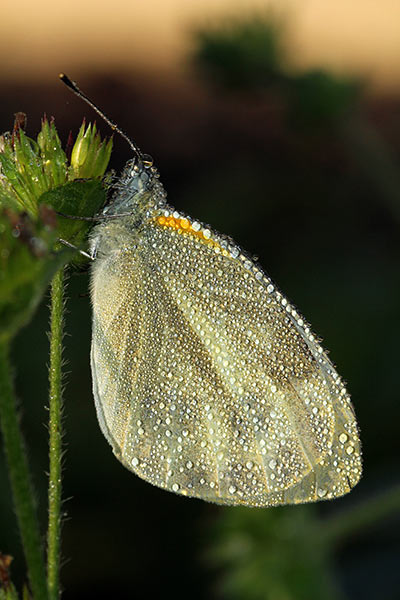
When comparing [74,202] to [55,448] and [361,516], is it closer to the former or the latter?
[55,448]

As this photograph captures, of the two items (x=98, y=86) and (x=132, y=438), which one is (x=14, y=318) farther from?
(x=98, y=86)

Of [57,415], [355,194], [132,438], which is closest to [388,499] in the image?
[132,438]

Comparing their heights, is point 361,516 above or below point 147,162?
below

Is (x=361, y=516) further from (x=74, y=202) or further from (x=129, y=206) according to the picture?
(x=74, y=202)

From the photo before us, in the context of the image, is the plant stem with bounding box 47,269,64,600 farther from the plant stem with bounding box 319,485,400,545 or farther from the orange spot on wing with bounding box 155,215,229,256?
the plant stem with bounding box 319,485,400,545

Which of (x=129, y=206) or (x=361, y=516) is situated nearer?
(x=129, y=206)

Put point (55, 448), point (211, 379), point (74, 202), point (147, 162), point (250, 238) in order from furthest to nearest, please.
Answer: point (250, 238), point (147, 162), point (211, 379), point (74, 202), point (55, 448)

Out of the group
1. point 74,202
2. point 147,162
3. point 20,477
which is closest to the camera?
point 20,477

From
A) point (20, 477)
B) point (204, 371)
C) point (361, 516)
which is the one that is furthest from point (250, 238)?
point (20, 477)
